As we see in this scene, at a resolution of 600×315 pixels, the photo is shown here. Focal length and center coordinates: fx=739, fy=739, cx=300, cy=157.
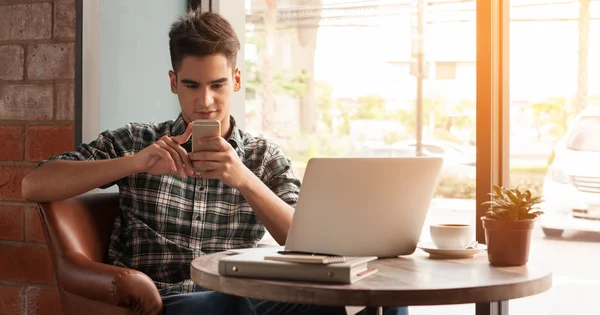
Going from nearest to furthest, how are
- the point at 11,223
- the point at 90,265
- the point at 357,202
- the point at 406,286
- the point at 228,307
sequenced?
1. the point at 406,286
2. the point at 357,202
3. the point at 228,307
4. the point at 90,265
5. the point at 11,223

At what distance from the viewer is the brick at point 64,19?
8.64ft

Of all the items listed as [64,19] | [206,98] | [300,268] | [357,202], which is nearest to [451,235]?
[357,202]

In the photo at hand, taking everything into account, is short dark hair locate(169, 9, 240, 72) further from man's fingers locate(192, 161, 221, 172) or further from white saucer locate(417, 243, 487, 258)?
white saucer locate(417, 243, 487, 258)

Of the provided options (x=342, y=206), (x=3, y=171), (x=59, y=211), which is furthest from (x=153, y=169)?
(x=3, y=171)

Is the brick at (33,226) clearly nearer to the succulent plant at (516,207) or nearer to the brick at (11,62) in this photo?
the brick at (11,62)

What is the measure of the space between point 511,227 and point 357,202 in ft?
1.14

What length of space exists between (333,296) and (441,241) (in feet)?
1.74

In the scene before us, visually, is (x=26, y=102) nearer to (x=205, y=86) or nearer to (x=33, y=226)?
(x=33, y=226)

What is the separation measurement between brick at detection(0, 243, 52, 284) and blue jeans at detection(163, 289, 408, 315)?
3.53ft

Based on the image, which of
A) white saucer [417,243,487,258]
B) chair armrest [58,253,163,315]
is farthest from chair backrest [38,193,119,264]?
white saucer [417,243,487,258]

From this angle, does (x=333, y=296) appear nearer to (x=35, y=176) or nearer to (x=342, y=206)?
(x=342, y=206)

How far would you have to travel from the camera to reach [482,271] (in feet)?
5.02

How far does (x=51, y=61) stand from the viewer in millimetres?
2668

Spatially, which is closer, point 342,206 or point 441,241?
point 342,206
